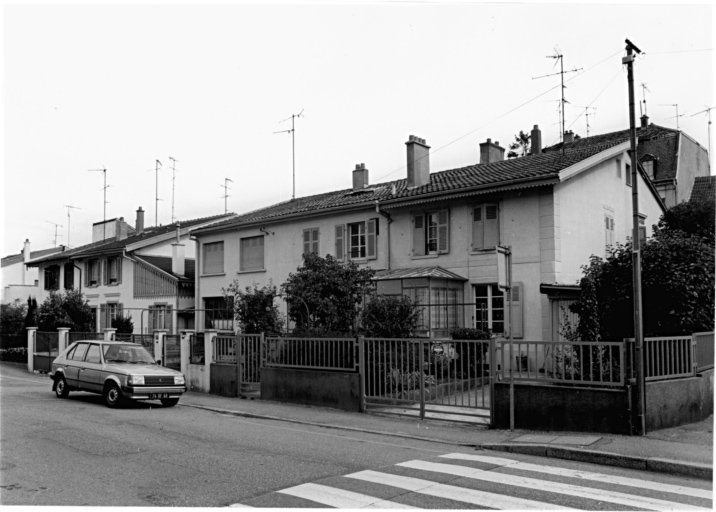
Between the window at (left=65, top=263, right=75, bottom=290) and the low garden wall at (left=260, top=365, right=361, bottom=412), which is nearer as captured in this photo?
the low garden wall at (left=260, top=365, right=361, bottom=412)

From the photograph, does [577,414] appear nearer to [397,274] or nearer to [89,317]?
[397,274]

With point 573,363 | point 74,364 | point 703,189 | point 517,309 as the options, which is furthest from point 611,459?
point 703,189

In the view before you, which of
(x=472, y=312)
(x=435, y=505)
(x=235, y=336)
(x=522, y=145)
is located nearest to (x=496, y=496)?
(x=435, y=505)

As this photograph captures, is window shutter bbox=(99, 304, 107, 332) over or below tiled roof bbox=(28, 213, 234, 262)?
below

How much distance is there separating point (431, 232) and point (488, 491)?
14334 millimetres

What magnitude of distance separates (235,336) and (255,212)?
14174mm

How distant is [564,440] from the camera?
10016 mm

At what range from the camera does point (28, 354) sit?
27.7 metres

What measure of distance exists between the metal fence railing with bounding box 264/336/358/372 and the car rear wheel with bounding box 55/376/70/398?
484 centimetres

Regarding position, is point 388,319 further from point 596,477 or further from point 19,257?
point 19,257

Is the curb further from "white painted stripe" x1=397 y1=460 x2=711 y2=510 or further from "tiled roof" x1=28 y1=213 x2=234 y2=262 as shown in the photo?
"tiled roof" x1=28 y1=213 x2=234 y2=262

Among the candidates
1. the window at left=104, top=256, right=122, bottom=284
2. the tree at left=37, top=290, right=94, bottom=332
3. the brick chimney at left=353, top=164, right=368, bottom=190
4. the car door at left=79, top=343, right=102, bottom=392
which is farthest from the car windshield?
the window at left=104, top=256, right=122, bottom=284

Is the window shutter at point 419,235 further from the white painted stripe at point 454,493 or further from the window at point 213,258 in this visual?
the white painted stripe at point 454,493

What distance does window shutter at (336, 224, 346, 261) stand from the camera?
23.8 m
